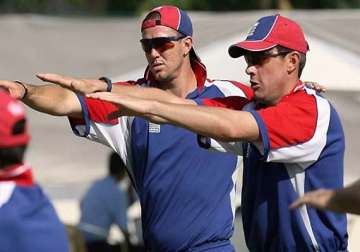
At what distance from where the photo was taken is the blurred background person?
9750 mm

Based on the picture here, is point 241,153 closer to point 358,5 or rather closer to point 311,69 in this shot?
point 311,69

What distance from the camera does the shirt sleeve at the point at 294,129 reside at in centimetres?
472

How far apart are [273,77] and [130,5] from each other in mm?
25555

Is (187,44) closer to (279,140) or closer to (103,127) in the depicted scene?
(103,127)

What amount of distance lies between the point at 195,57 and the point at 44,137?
12.7 metres

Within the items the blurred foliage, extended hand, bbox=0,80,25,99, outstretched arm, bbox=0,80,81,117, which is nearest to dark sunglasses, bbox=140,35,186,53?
outstretched arm, bbox=0,80,81,117

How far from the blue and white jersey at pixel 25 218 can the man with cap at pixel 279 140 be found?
106 cm

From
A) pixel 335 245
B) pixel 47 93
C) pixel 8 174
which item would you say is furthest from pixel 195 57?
pixel 8 174

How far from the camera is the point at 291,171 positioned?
4977mm

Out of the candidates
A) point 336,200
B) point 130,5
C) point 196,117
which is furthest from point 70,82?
point 130,5

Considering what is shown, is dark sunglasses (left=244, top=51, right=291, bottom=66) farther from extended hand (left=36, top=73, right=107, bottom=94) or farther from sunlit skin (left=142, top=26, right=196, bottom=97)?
sunlit skin (left=142, top=26, right=196, bottom=97)

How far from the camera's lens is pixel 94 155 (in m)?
18.7

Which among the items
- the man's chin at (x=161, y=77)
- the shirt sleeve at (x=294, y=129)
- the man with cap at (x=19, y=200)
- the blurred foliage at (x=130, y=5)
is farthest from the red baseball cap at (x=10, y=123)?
the blurred foliage at (x=130, y=5)

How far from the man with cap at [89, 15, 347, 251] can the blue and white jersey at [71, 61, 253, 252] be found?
687 mm
